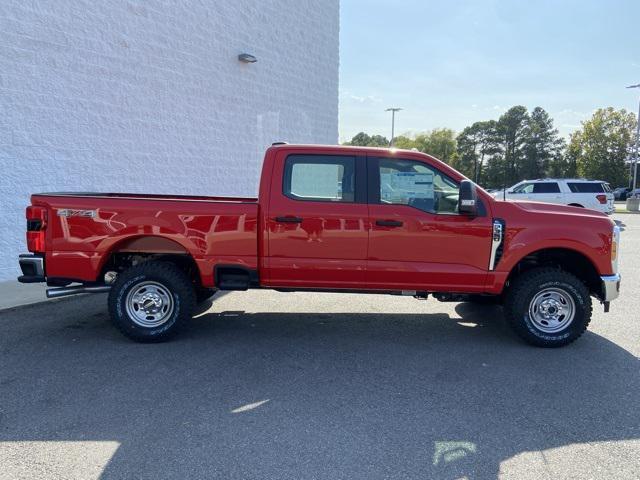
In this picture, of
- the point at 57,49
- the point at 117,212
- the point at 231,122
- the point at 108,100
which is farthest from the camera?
the point at 231,122

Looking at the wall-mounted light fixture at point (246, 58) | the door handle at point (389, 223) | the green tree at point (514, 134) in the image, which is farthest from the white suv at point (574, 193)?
the green tree at point (514, 134)

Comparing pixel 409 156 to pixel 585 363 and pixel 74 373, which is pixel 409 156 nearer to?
pixel 585 363

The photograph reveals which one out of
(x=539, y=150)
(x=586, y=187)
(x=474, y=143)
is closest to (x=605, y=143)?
(x=539, y=150)

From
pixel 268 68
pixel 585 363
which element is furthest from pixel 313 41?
pixel 585 363

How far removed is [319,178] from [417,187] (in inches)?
41.9

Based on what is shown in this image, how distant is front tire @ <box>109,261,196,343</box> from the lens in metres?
4.96

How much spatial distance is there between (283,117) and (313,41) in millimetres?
2936

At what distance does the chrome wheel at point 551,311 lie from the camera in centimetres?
495

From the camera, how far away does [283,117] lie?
13.4 meters

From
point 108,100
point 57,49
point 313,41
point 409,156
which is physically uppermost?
point 313,41

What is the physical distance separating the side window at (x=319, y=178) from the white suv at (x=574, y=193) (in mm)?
15538

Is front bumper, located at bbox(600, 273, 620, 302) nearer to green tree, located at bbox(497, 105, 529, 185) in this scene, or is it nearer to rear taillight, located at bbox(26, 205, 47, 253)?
rear taillight, located at bbox(26, 205, 47, 253)

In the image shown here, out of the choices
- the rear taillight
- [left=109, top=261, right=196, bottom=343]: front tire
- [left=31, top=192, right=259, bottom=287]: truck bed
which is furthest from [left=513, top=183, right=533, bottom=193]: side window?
the rear taillight

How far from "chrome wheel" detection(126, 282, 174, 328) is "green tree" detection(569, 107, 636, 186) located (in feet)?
→ 179
